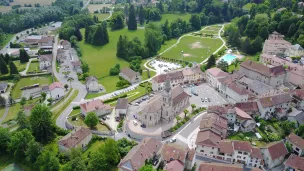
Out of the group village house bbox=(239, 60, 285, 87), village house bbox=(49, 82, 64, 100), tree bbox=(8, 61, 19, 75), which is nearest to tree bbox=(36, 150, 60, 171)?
village house bbox=(49, 82, 64, 100)

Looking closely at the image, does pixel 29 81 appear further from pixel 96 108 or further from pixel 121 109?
pixel 121 109

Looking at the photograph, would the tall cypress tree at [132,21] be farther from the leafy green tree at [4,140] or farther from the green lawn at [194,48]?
the leafy green tree at [4,140]

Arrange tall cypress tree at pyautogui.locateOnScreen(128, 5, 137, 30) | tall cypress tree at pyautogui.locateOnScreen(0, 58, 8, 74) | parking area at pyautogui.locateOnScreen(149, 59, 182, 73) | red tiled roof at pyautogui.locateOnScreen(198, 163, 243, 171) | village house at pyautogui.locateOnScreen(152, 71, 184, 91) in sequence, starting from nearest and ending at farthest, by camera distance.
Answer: red tiled roof at pyautogui.locateOnScreen(198, 163, 243, 171)
village house at pyautogui.locateOnScreen(152, 71, 184, 91)
tall cypress tree at pyautogui.locateOnScreen(0, 58, 8, 74)
parking area at pyautogui.locateOnScreen(149, 59, 182, 73)
tall cypress tree at pyautogui.locateOnScreen(128, 5, 137, 30)

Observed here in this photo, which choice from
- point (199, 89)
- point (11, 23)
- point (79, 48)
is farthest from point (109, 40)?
point (199, 89)

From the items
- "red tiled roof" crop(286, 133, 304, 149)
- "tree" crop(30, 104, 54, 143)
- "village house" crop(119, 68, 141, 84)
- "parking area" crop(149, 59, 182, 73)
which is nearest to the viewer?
"red tiled roof" crop(286, 133, 304, 149)

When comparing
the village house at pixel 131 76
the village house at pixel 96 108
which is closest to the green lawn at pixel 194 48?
the village house at pixel 131 76

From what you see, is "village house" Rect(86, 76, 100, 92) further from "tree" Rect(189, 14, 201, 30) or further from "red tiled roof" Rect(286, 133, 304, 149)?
"tree" Rect(189, 14, 201, 30)
